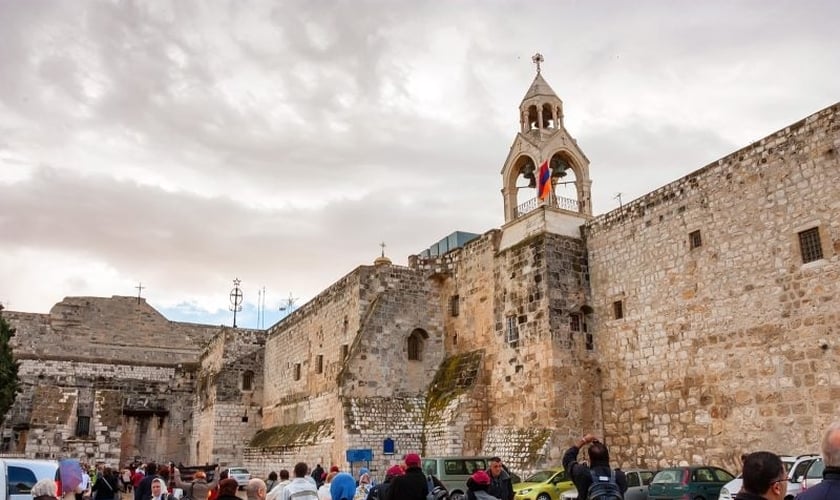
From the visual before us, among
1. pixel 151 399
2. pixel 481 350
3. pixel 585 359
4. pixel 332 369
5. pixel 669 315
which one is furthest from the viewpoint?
pixel 151 399

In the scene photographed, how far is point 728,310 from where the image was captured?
625 inches

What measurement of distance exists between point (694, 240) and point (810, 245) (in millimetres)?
2975

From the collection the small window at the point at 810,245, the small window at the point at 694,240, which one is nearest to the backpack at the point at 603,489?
the small window at the point at 810,245

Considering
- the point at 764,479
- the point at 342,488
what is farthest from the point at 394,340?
the point at 764,479

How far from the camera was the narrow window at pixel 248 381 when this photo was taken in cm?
3325

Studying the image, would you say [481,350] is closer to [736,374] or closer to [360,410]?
[360,410]

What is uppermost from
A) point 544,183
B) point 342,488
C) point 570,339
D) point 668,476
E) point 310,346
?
point 544,183

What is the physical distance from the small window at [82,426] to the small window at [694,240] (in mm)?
28299

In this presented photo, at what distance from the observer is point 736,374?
1545cm

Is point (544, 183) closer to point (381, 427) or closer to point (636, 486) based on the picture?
point (381, 427)

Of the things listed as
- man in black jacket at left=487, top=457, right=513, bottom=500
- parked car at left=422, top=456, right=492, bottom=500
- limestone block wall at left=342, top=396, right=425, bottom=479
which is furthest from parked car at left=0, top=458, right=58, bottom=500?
limestone block wall at left=342, top=396, right=425, bottom=479

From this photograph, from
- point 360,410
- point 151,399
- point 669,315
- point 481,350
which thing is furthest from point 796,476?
point 151,399

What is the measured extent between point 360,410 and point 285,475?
11.4 metres

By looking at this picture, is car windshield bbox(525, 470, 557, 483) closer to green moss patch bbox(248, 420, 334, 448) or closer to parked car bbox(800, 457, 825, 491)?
parked car bbox(800, 457, 825, 491)
